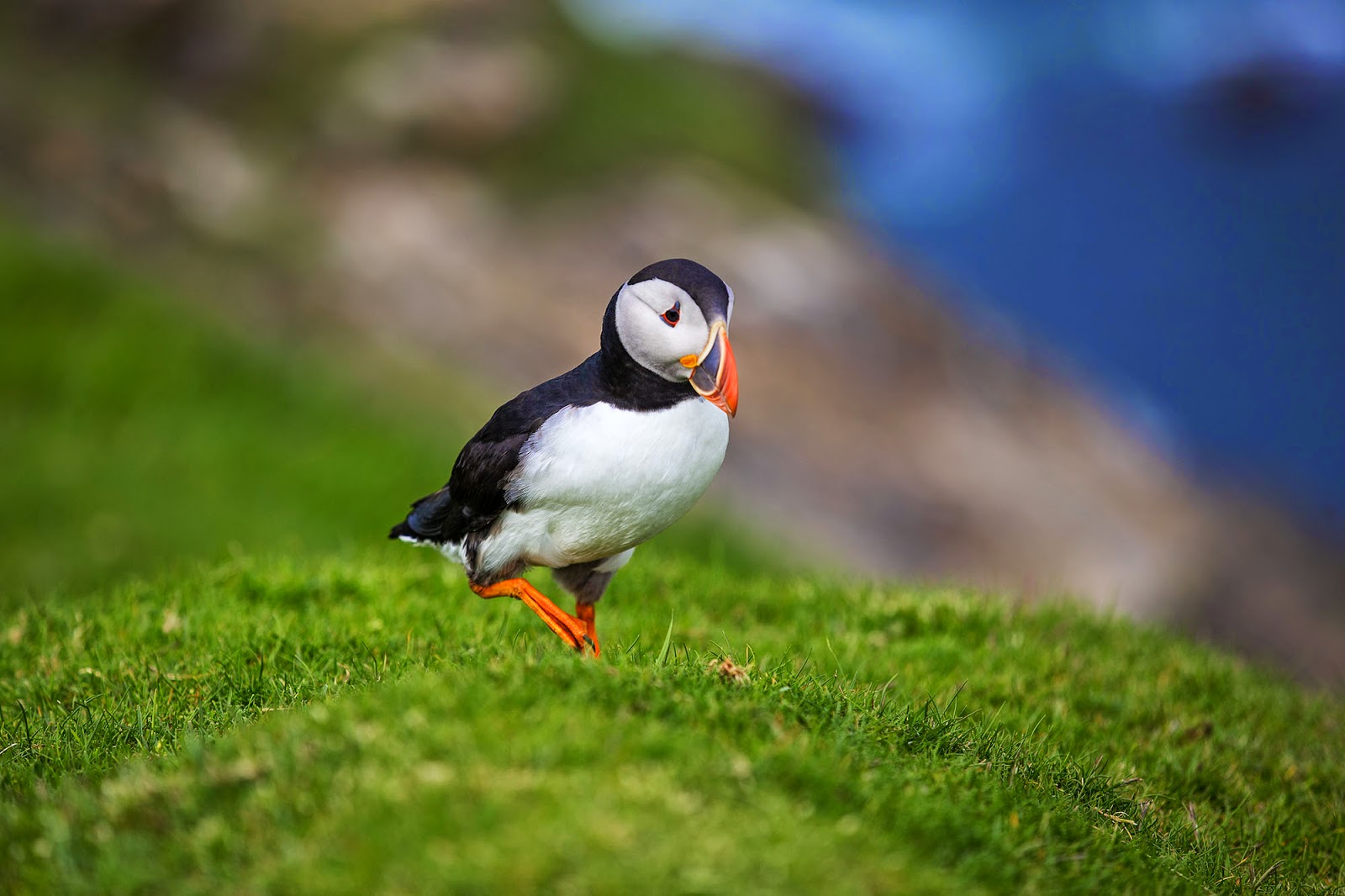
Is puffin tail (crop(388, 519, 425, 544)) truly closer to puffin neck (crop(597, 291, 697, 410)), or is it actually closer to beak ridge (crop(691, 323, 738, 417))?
puffin neck (crop(597, 291, 697, 410))

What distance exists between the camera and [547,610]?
527cm

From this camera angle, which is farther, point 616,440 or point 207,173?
point 207,173

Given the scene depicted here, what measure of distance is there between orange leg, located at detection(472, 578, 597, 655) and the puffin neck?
3.49 ft

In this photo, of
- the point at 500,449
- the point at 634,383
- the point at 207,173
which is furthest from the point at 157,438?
the point at 207,173

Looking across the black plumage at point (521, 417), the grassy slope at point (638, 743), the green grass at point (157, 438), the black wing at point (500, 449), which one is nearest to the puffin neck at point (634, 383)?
the black plumage at point (521, 417)

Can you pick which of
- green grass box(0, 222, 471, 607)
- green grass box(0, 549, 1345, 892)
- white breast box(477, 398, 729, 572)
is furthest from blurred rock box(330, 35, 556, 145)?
white breast box(477, 398, 729, 572)

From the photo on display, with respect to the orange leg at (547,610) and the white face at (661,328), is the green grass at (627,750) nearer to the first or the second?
the orange leg at (547,610)

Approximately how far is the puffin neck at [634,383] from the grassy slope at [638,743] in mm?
1055

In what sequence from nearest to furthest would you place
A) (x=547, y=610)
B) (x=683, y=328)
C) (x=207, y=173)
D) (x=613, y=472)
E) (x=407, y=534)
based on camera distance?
(x=683, y=328), (x=613, y=472), (x=547, y=610), (x=407, y=534), (x=207, y=173)

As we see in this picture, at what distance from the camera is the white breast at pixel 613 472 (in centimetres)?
476

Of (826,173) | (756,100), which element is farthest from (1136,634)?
(756,100)

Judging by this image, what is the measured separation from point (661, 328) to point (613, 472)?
0.63 metres

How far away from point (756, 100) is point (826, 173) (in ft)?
13.1

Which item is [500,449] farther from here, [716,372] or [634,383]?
[716,372]
